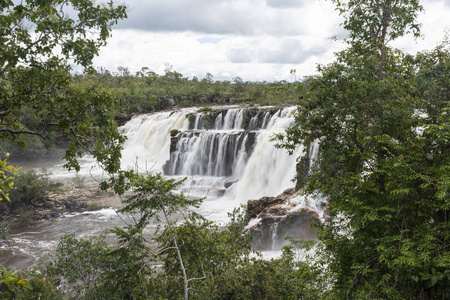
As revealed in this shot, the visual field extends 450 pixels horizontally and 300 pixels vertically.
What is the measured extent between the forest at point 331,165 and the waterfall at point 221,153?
958 centimetres

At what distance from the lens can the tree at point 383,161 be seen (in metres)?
4.91

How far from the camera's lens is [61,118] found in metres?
5.99

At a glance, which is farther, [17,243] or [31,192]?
[31,192]

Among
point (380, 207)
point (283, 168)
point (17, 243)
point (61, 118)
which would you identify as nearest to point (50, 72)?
point (61, 118)

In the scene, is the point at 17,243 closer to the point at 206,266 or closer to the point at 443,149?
the point at 206,266

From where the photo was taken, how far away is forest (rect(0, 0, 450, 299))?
4941 millimetres

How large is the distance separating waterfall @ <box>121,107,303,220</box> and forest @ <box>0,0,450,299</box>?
31.4 ft

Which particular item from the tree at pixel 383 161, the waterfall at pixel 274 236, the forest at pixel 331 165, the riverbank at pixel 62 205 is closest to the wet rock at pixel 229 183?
the riverbank at pixel 62 205

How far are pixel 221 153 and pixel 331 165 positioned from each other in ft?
54.3

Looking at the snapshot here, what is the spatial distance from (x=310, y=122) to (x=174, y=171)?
1881 centimetres

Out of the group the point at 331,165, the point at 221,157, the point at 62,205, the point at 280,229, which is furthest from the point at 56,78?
the point at 221,157

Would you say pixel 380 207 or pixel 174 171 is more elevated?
pixel 380 207

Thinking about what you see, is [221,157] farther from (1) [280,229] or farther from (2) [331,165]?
(2) [331,165]

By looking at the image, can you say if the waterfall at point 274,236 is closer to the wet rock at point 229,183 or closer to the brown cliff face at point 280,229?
the brown cliff face at point 280,229
